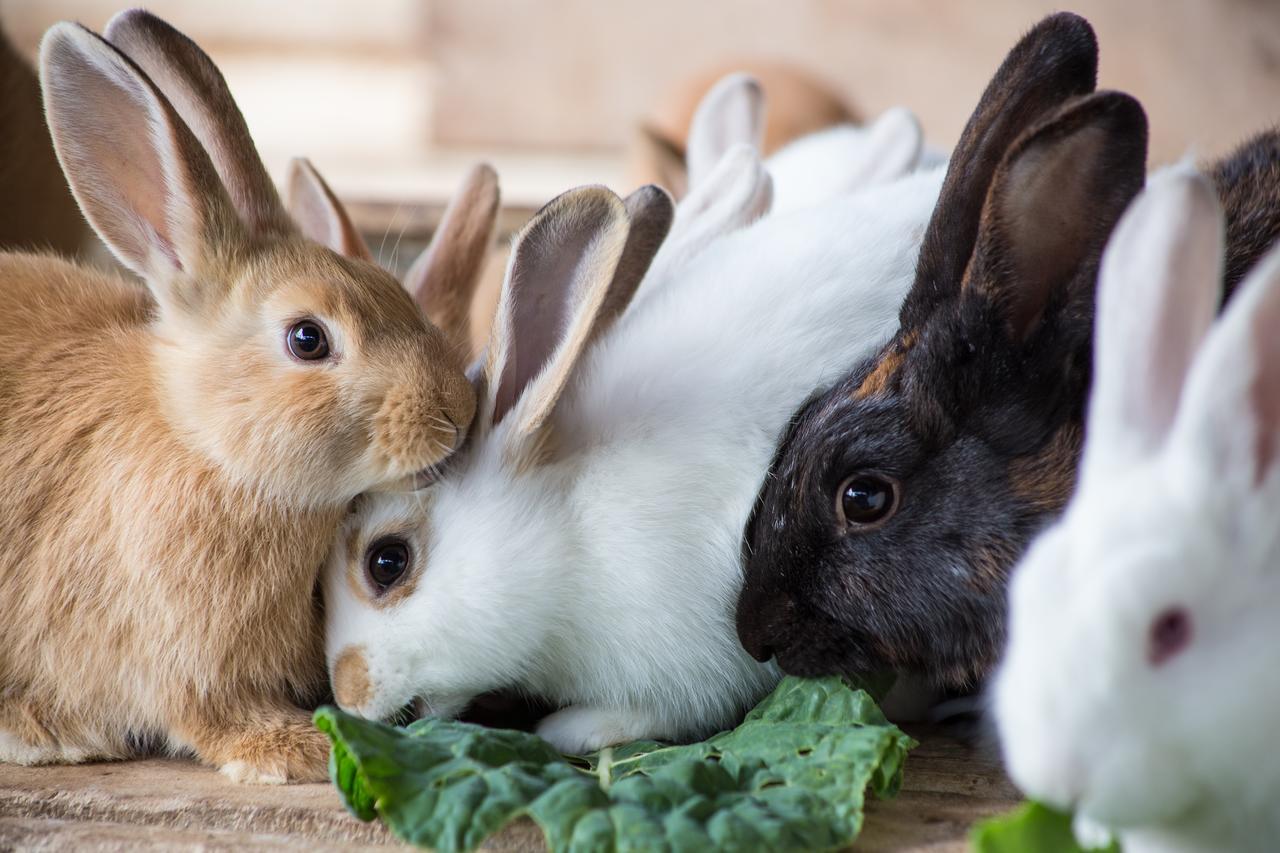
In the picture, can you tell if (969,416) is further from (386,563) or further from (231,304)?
(231,304)

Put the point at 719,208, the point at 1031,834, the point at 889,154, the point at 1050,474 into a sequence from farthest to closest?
the point at 889,154 → the point at 719,208 → the point at 1050,474 → the point at 1031,834

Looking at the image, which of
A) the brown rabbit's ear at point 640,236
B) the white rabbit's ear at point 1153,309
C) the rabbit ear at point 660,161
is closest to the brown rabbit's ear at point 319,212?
the brown rabbit's ear at point 640,236

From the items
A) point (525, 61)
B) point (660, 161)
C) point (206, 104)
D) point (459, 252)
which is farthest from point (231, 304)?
point (525, 61)

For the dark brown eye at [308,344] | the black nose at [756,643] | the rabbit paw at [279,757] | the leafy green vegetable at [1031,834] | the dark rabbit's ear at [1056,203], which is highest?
the dark rabbit's ear at [1056,203]

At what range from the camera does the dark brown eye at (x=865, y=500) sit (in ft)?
4.69

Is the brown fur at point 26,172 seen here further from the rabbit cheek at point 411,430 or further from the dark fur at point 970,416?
the dark fur at point 970,416

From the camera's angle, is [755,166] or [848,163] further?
[848,163]

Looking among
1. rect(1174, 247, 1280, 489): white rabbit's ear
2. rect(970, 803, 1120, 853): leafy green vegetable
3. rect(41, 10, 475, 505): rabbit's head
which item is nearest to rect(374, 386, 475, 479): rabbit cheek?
rect(41, 10, 475, 505): rabbit's head

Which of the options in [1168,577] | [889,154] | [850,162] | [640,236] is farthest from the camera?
[850,162]

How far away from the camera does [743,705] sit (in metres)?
1.64

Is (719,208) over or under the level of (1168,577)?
over

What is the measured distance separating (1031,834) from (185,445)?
1.07m

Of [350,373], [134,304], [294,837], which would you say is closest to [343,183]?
[134,304]

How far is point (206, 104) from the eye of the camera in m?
1.57
